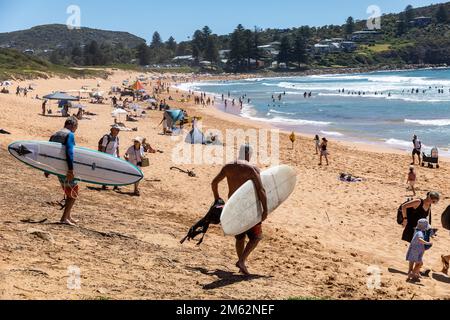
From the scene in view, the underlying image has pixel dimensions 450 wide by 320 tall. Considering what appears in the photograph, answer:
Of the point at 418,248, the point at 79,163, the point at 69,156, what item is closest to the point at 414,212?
the point at 418,248

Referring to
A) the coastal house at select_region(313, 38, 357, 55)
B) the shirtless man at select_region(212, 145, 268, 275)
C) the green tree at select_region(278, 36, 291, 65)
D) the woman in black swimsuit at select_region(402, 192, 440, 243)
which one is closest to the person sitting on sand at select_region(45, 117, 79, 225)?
the shirtless man at select_region(212, 145, 268, 275)

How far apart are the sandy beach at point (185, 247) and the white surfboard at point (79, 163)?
665 millimetres

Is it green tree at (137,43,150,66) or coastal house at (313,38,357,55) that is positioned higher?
coastal house at (313,38,357,55)

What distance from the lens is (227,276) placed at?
19.9ft

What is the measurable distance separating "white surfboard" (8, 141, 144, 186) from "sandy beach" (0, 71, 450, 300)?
66 cm

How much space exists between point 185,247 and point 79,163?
2.37 metres

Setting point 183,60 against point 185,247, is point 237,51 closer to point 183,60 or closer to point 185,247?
point 183,60

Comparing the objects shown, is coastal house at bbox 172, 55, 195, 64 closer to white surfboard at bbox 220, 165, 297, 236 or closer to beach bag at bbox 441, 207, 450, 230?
beach bag at bbox 441, 207, 450, 230

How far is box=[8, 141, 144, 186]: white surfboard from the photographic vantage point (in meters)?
7.09

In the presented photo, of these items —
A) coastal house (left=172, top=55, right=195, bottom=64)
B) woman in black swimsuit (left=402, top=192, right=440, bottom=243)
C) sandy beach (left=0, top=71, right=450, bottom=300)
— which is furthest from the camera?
coastal house (left=172, top=55, right=195, bottom=64)

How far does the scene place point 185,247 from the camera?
718 cm

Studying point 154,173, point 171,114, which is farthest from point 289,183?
point 171,114
